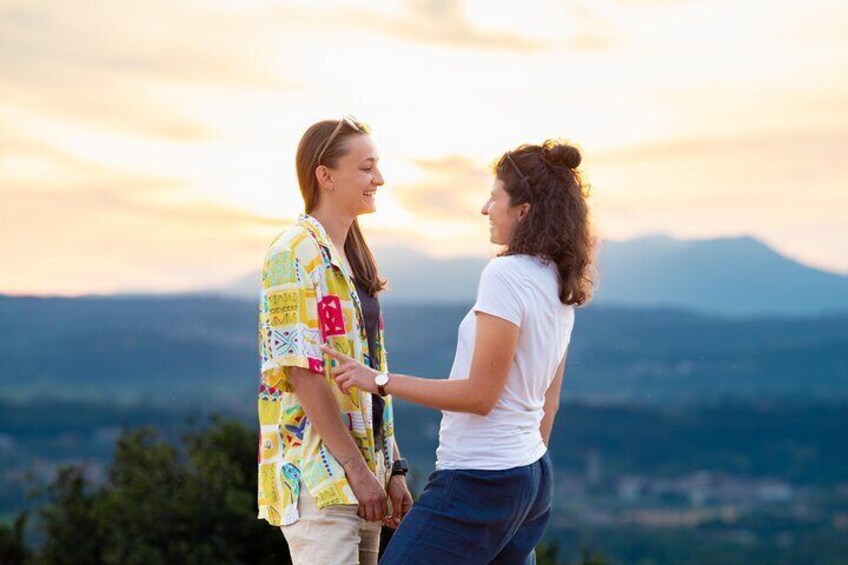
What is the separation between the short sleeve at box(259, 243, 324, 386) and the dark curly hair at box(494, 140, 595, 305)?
0.51 meters

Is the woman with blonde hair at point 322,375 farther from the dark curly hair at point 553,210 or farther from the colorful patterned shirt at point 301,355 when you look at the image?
the dark curly hair at point 553,210

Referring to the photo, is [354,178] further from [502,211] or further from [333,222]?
[502,211]

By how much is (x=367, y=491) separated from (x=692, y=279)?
2187 inches

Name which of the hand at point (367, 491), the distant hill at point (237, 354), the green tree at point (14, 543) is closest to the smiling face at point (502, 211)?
the hand at point (367, 491)

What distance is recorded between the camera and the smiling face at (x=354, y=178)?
3.19 meters

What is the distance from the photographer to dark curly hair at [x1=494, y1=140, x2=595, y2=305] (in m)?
2.96

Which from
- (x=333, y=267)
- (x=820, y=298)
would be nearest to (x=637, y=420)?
(x=820, y=298)

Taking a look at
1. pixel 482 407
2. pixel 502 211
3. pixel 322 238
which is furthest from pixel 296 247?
pixel 482 407

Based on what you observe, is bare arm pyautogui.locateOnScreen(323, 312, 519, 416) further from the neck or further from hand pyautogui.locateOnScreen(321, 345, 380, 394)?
the neck

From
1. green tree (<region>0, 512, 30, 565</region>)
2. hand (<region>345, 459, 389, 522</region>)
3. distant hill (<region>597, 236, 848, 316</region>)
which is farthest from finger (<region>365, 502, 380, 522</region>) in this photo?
distant hill (<region>597, 236, 848, 316</region>)

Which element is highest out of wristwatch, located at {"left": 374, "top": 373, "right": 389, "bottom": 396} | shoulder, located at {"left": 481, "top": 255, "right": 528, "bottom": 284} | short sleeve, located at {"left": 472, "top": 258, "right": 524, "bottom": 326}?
shoulder, located at {"left": 481, "top": 255, "right": 528, "bottom": 284}

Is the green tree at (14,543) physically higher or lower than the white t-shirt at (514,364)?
lower

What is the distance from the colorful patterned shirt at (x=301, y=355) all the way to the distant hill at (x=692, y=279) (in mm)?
39423

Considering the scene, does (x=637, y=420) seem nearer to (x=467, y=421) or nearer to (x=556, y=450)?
(x=556, y=450)
